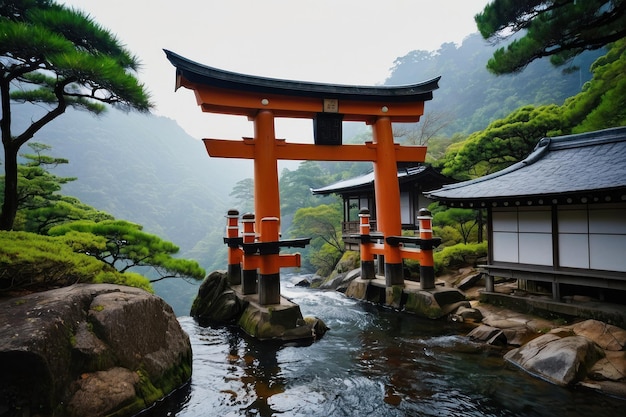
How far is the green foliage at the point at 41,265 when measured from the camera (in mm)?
4379

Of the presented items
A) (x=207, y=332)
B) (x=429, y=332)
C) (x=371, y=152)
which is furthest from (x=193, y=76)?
(x=429, y=332)

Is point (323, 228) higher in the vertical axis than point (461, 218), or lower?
lower

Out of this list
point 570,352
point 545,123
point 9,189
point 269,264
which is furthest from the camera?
point 545,123

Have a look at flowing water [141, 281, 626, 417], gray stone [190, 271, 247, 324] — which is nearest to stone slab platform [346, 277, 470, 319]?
flowing water [141, 281, 626, 417]

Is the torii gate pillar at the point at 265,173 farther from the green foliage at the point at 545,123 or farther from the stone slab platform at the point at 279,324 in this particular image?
the green foliage at the point at 545,123

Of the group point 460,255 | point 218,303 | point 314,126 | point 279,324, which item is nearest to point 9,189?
point 218,303

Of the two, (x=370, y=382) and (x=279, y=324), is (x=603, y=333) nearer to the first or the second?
(x=370, y=382)

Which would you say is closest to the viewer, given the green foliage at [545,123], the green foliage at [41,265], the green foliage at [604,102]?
the green foliage at [41,265]

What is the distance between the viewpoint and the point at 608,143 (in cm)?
830

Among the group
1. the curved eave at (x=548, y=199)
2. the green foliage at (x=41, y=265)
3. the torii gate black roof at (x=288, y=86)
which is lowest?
the green foliage at (x=41, y=265)

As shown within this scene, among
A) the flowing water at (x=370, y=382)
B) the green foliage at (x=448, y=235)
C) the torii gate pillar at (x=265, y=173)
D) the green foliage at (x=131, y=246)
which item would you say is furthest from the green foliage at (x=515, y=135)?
the green foliage at (x=131, y=246)

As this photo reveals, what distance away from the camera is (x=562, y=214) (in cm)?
807

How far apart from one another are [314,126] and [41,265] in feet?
26.4

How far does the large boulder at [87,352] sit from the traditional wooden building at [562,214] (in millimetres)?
7777
